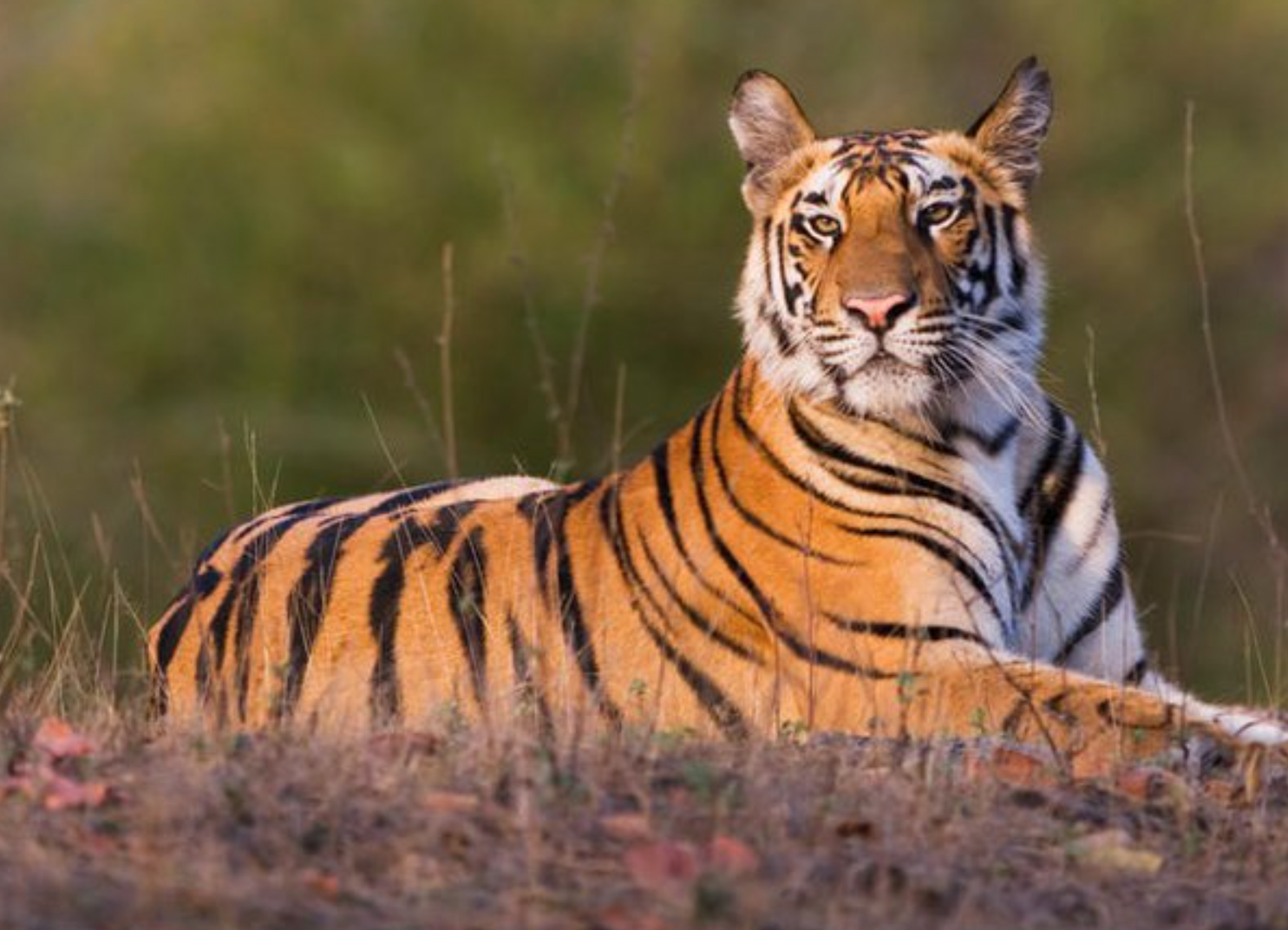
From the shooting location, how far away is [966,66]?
800 inches

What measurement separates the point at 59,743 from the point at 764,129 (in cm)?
275

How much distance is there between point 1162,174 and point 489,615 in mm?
13905

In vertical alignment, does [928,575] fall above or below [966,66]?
below

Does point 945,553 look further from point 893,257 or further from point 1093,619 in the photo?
point 893,257

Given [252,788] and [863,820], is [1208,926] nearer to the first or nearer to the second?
[863,820]

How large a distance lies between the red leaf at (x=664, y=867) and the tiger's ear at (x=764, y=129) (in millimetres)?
2841

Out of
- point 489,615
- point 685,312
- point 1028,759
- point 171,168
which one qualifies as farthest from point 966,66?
point 1028,759

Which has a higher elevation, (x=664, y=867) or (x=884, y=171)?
(x=884, y=171)

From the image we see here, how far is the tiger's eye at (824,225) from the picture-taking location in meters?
6.60

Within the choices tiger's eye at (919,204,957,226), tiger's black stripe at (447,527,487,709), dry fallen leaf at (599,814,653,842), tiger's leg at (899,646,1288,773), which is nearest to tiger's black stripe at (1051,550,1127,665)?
tiger's leg at (899,646,1288,773)

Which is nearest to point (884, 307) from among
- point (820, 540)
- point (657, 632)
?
point (820, 540)

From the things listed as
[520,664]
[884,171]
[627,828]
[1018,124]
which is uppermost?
[1018,124]

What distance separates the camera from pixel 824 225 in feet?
21.7

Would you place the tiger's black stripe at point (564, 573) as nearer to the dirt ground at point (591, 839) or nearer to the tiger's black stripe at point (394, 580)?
the tiger's black stripe at point (394, 580)
